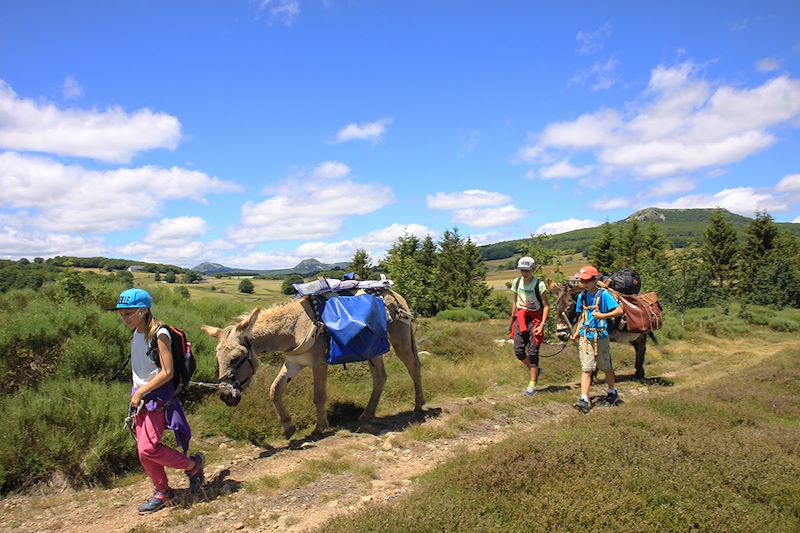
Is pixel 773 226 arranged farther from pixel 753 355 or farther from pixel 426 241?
pixel 753 355

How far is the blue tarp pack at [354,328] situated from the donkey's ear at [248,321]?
945 mm

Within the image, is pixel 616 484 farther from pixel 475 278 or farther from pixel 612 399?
pixel 475 278

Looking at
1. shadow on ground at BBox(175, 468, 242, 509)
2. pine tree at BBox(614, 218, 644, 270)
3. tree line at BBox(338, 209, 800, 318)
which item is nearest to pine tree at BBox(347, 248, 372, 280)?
tree line at BBox(338, 209, 800, 318)

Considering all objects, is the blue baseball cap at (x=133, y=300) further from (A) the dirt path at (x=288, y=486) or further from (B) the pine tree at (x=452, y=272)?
(B) the pine tree at (x=452, y=272)

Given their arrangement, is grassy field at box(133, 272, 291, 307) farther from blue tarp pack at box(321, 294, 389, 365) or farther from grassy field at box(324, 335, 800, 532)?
grassy field at box(324, 335, 800, 532)

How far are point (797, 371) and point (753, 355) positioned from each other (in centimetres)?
497

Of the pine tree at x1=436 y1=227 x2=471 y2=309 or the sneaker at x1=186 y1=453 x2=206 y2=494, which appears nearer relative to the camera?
the sneaker at x1=186 y1=453 x2=206 y2=494

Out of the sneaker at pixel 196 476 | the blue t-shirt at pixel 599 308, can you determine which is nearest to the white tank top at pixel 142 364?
the sneaker at pixel 196 476

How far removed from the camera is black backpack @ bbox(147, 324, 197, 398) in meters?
4.84

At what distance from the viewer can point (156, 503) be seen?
4.78 metres

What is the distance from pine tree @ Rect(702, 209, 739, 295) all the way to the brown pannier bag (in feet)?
117

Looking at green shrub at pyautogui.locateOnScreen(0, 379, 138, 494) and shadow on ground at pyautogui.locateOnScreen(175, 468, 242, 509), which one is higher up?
green shrub at pyautogui.locateOnScreen(0, 379, 138, 494)

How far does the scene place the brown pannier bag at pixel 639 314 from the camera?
30.8ft

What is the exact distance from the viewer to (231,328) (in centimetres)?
642
